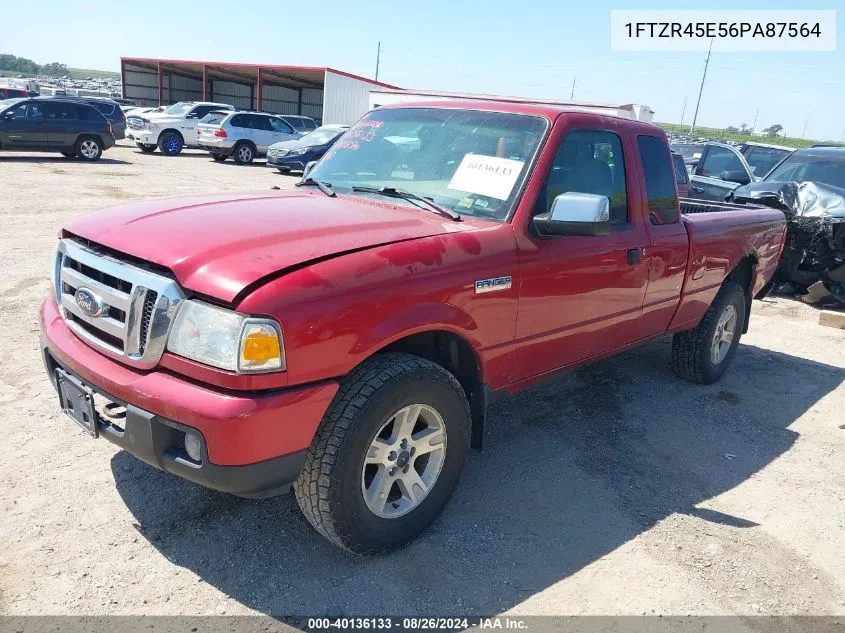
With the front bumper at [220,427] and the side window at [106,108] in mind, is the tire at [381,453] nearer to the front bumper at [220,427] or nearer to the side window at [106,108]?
the front bumper at [220,427]

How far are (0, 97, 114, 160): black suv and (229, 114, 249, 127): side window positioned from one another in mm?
4347

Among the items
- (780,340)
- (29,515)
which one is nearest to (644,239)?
(29,515)

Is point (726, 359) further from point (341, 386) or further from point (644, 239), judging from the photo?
point (341, 386)

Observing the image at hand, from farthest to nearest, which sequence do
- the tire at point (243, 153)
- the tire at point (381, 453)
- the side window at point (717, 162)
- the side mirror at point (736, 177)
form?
the tire at point (243, 153) → the side window at point (717, 162) → the side mirror at point (736, 177) → the tire at point (381, 453)

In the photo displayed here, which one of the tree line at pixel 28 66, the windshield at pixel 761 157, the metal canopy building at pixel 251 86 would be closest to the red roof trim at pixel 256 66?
the metal canopy building at pixel 251 86

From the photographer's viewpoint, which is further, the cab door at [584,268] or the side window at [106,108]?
the side window at [106,108]

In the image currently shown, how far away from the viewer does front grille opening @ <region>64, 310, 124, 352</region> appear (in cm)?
270

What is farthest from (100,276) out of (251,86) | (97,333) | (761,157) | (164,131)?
(251,86)

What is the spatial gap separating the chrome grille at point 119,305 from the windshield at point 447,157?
4.84 feet

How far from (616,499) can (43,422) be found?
126 inches

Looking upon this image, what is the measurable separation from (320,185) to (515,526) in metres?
2.14

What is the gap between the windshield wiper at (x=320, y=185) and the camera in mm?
3745

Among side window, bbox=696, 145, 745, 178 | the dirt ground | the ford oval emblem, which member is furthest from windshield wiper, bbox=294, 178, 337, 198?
side window, bbox=696, 145, 745, 178

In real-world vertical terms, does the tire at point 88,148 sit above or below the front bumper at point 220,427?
below
